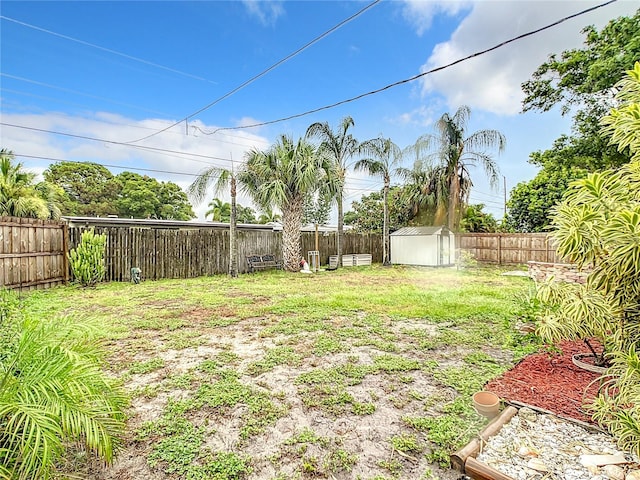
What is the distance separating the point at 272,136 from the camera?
1138 cm

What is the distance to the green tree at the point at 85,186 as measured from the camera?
26.1 metres

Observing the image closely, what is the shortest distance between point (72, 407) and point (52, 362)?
10.2 inches

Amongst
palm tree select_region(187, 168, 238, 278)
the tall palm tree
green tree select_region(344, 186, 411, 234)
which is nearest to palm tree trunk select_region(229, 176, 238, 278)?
palm tree select_region(187, 168, 238, 278)

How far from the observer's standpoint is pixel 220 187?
10234 mm

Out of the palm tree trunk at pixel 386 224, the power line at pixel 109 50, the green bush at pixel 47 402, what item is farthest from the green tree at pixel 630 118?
the palm tree trunk at pixel 386 224

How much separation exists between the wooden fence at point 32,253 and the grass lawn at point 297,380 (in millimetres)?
1041

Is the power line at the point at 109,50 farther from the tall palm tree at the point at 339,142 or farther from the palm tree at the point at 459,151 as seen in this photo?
the palm tree at the point at 459,151

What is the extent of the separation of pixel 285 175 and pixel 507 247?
10.4 m

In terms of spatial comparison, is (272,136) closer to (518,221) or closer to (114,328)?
(114,328)

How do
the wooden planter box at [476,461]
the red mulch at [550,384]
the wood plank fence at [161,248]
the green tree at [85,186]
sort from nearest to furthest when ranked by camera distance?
the wooden planter box at [476,461] < the red mulch at [550,384] < the wood plank fence at [161,248] < the green tree at [85,186]

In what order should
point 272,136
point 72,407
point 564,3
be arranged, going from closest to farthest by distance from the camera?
point 72,407, point 564,3, point 272,136

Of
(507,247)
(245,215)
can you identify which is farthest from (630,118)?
(245,215)

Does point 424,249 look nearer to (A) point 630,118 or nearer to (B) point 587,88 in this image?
(B) point 587,88

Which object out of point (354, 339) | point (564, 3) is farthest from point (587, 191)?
point (564, 3)
